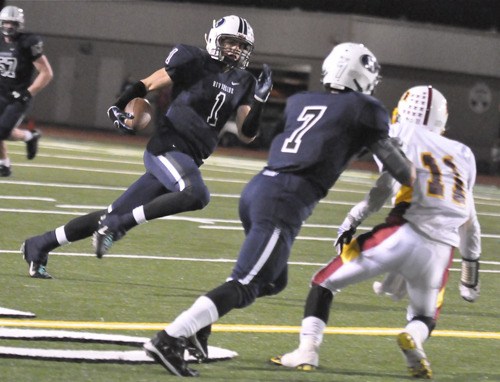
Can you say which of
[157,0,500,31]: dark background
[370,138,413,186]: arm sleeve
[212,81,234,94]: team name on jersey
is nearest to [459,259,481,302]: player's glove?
[370,138,413,186]: arm sleeve

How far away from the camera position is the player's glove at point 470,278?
6129 millimetres

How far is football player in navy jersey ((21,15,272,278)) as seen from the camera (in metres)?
6.81

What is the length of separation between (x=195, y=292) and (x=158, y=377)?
93.0 inches

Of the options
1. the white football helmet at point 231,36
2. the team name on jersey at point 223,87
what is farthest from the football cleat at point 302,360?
the white football helmet at point 231,36

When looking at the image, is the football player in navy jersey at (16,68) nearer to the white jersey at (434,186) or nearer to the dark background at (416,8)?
the white jersey at (434,186)

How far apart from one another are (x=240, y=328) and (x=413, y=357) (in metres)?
1.27

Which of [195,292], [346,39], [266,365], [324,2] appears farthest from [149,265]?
[324,2]

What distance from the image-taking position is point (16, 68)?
12.1 meters

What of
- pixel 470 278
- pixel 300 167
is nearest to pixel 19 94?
pixel 470 278

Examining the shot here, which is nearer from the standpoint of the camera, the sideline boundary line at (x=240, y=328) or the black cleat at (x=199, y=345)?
the black cleat at (x=199, y=345)

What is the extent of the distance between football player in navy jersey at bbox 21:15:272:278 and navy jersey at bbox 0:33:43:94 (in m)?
5.22

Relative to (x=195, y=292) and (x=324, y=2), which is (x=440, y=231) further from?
(x=324, y=2)

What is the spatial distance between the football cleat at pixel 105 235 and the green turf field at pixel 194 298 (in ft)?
1.04

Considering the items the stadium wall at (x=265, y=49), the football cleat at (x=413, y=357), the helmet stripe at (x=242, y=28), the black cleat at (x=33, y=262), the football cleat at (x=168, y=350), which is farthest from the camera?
the stadium wall at (x=265, y=49)
